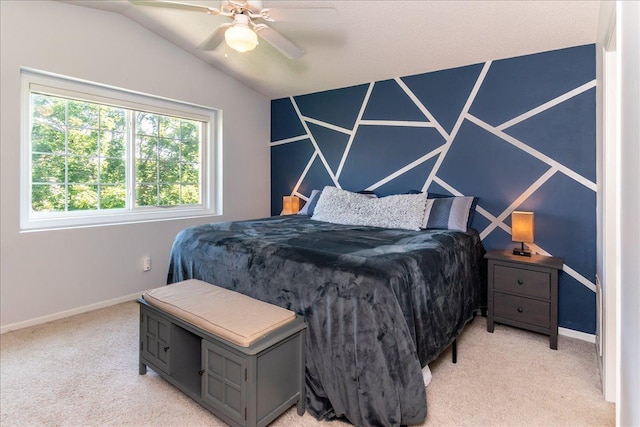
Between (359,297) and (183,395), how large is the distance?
3.82 ft

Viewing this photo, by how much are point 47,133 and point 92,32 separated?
0.98 m

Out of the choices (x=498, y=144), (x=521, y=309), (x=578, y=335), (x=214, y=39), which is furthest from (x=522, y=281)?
(x=214, y=39)

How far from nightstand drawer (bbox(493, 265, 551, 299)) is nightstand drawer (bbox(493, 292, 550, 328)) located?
56 mm

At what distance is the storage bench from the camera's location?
58.2 inches

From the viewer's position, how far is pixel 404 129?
349 cm

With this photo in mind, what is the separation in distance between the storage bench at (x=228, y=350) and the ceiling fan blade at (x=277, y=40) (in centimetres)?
169

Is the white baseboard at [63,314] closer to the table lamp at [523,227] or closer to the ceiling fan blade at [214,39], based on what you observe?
the ceiling fan blade at [214,39]

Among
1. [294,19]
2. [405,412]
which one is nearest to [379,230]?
[405,412]

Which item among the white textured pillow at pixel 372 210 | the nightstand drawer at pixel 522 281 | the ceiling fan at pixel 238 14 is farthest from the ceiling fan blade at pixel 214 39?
the nightstand drawer at pixel 522 281

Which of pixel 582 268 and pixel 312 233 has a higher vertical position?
pixel 312 233

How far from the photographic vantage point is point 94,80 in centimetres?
301

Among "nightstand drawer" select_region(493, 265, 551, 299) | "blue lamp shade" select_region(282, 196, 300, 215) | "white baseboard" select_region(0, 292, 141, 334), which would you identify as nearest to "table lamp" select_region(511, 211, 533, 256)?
"nightstand drawer" select_region(493, 265, 551, 299)

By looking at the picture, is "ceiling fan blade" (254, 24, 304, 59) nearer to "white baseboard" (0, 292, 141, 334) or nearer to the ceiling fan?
the ceiling fan

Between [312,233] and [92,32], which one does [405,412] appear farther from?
[92,32]
